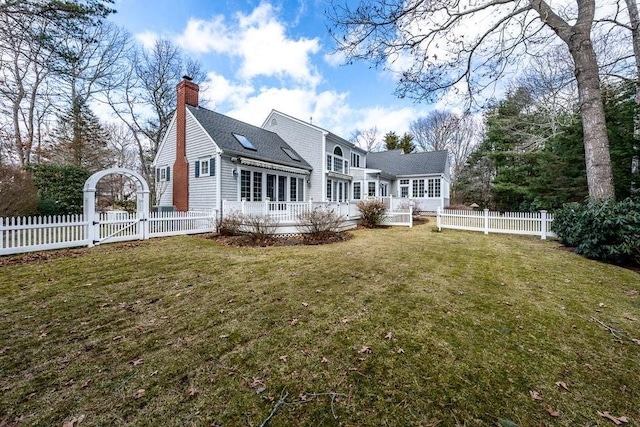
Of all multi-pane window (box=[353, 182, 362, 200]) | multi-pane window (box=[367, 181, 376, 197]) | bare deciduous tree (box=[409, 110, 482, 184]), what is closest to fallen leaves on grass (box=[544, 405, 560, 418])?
multi-pane window (box=[353, 182, 362, 200])

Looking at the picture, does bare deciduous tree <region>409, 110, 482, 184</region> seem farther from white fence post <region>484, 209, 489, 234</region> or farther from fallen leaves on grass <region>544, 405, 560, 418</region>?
fallen leaves on grass <region>544, 405, 560, 418</region>

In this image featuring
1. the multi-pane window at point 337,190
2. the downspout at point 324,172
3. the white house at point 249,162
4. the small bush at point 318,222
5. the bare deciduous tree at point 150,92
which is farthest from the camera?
the bare deciduous tree at point 150,92

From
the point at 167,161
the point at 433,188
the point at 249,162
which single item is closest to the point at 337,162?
the point at 249,162

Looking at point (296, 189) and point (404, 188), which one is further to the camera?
point (404, 188)

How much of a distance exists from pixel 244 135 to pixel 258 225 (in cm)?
854

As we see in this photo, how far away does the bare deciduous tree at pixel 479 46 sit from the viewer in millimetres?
7426

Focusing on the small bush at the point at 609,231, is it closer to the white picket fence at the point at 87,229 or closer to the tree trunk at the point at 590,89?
the tree trunk at the point at 590,89

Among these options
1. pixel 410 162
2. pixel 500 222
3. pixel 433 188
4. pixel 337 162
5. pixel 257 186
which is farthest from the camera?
pixel 410 162

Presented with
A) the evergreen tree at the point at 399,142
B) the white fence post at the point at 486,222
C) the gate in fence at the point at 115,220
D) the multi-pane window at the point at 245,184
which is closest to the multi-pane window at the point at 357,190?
the multi-pane window at the point at 245,184

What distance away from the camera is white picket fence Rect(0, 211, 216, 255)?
6555 millimetres

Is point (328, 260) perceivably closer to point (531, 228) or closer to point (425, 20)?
point (425, 20)

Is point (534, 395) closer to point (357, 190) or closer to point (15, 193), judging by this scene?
point (15, 193)

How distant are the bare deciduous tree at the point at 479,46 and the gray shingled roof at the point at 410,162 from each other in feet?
52.7

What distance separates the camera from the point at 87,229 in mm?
7844
